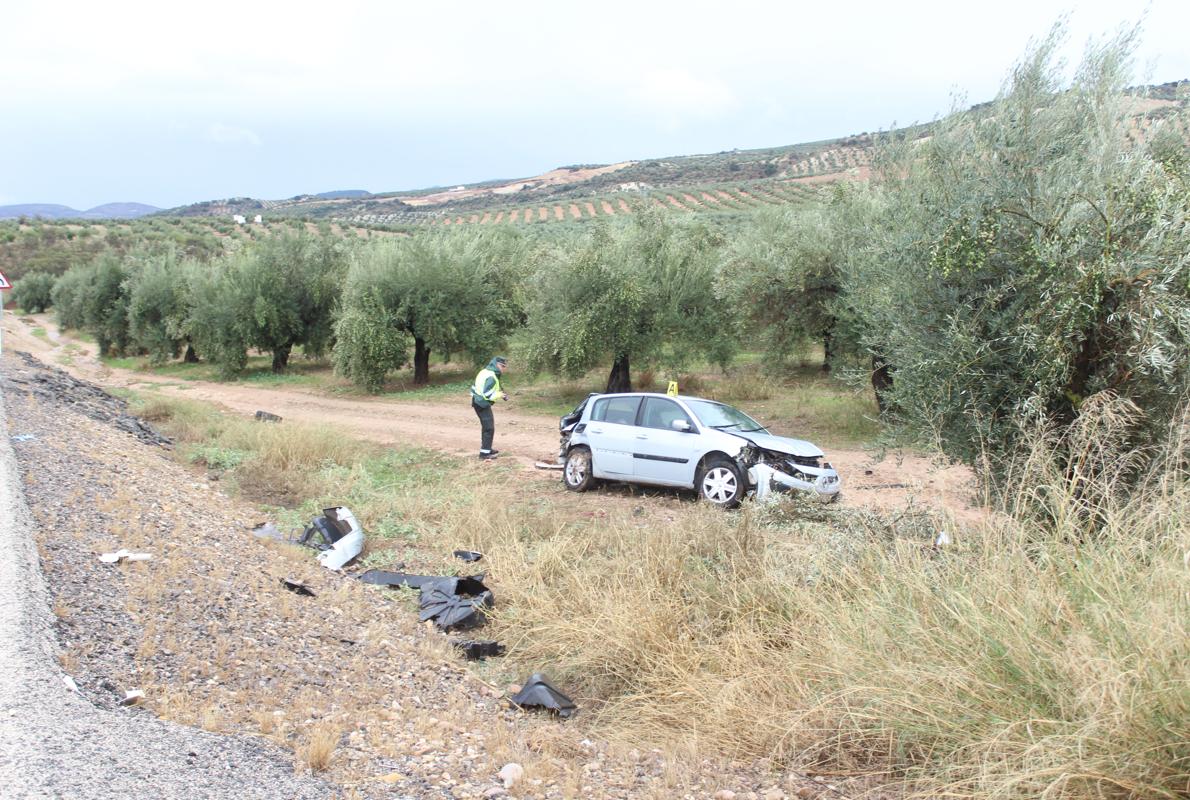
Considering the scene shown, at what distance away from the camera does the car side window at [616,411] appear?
12055 millimetres

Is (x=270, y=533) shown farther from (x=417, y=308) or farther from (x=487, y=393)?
(x=417, y=308)

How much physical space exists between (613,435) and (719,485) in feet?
6.30

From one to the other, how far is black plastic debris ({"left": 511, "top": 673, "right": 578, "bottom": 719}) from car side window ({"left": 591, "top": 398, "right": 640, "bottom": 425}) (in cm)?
612

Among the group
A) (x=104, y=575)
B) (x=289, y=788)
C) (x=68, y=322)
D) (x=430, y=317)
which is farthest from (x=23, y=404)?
(x=68, y=322)

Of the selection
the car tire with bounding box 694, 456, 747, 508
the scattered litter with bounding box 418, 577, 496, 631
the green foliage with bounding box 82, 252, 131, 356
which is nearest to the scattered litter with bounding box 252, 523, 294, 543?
the scattered litter with bounding box 418, 577, 496, 631

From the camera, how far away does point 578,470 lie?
12469 mm

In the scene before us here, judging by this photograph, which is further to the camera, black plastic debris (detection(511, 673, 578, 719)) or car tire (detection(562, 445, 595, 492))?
car tire (detection(562, 445, 595, 492))

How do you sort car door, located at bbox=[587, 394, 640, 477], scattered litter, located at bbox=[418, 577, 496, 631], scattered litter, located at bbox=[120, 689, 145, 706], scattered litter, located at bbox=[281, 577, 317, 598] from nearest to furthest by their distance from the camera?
scattered litter, located at bbox=[120, 689, 145, 706] < scattered litter, located at bbox=[418, 577, 496, 631] < scattered litter, located at bbox=[281, 577, 317, 598] < car door, located at bbox=[587, 394, 640, 477]

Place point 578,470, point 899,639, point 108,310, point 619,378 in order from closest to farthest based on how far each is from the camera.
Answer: point 899,639, point 578,470, point 619,378, point 108,310

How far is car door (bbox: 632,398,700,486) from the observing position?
11.2 meters

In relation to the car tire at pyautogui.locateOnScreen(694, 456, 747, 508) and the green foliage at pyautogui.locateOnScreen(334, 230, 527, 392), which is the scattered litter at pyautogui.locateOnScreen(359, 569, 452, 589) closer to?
the car tire at pyautogui.locateOnScreen(694, 456, 747, 508)

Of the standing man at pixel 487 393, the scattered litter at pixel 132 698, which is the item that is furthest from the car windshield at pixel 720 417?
the scattered litter at pixel 132 698

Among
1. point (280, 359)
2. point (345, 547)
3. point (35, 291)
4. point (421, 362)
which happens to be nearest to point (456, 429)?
point (421, 362)

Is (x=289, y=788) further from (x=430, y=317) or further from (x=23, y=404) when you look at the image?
(x=430, y=317)
